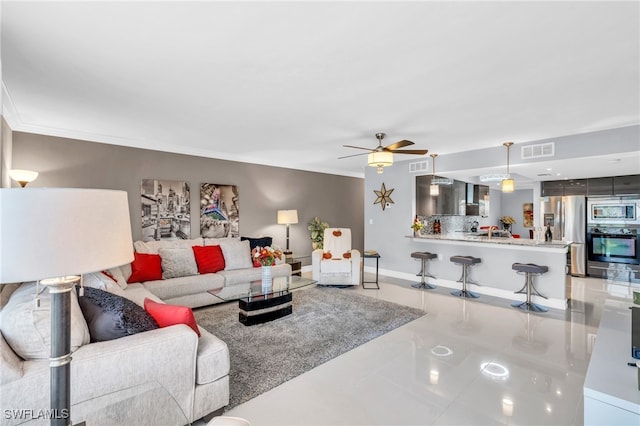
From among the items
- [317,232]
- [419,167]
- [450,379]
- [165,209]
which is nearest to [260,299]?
[450,379]

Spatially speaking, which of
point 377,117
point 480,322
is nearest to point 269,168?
point 377,117

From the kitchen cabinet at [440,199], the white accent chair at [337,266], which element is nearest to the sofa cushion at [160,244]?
the white accent chair at [337,266]

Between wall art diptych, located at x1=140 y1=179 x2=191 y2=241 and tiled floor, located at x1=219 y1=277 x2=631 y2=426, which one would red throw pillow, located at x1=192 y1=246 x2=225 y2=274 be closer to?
wall art diptych, located at x1=140 y1=179 x2=191 y2=241

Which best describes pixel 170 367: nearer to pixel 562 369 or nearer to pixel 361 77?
pixel 361 77

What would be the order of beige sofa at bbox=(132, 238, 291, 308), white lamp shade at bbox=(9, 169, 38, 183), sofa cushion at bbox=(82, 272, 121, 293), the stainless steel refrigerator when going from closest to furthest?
1. sofa cushion at bbox=(82, 272, 121, 293)
2. white lamp shade at bbox=(9, 169, 38, 183)
3. beige sofa at bbox=(132, 238, 291, 308)
4. the stainless steel refrigerator

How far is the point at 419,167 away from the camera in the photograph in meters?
5.99

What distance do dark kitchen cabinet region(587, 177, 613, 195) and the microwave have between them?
185 millimetres

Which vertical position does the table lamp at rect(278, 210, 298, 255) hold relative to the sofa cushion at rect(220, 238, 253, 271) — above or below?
above

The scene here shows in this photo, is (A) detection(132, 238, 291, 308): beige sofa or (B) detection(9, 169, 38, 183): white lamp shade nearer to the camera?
(B) detection(9, 169, 38, 183): white lamp shade

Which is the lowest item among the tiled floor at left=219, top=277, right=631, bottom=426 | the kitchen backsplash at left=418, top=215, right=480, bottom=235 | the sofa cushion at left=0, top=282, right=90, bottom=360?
the tiled floor at left=219, top=277, right=631, bottom=426

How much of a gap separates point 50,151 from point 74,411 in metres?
4.13

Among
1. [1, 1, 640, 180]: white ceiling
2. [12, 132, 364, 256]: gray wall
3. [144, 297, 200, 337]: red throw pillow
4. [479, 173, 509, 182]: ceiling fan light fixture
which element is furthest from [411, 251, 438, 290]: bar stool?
[144, 297, 200, 337]: red throw pillow

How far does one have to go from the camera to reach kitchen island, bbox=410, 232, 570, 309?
175 inches

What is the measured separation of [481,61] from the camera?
2225mm
